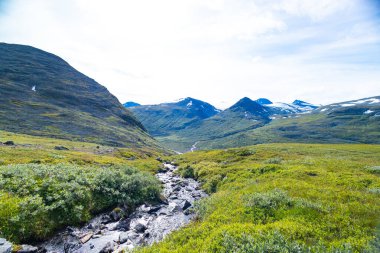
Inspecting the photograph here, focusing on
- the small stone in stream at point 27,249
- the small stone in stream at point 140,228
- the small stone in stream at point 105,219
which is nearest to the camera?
the small stone in stream at point 27,249

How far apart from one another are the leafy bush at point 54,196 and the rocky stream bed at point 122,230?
4.31 ft

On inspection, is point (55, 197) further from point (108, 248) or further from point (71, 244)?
point (108, 248)

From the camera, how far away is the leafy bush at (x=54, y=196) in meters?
16.6

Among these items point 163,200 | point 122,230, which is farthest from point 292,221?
point 163,200

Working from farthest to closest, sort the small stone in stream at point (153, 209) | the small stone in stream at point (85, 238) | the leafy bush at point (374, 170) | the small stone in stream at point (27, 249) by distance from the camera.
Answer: the leafy bush at point (374, 170) → the small stone in stream at point (153, 209) → the small stone in stream at point (85, 238) → the small stone in stream at point (27, 249)

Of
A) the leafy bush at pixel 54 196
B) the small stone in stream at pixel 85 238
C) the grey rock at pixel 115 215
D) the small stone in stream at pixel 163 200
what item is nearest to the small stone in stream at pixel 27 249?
the leafy bush at pixel 54 196

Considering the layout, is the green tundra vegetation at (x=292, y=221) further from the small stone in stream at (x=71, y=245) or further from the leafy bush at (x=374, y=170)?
the leafy bush at (x=374, y=170)

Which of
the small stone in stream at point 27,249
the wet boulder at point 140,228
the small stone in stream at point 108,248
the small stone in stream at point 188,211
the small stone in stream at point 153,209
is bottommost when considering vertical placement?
the small stone in stream at point 153,209

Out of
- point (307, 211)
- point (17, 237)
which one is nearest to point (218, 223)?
point (307, 211)

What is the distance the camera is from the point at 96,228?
20.6m

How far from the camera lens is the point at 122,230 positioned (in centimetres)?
2055

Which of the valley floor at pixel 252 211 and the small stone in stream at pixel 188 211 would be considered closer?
the valley floor at pixel 252 211

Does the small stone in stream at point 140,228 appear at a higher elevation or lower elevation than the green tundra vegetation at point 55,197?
lower

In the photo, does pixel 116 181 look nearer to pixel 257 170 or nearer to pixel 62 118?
pixel 257 170
